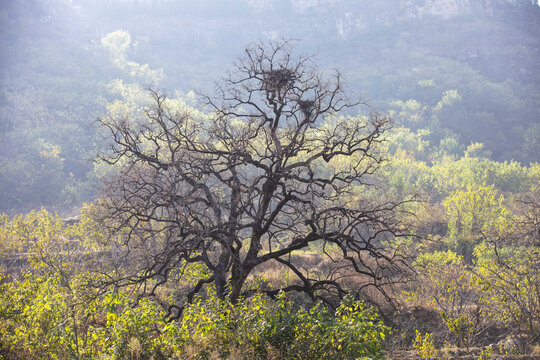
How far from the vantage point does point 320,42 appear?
157 metres

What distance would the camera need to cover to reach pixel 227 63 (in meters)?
134

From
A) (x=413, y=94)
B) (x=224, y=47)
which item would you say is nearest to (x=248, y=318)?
(x=413, y=94)

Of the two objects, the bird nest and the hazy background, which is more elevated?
the hazy background

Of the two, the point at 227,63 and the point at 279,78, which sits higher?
the point at 227,63

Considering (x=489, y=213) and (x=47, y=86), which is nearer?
(x=489, y=213)

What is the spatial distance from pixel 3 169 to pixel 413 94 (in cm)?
9490

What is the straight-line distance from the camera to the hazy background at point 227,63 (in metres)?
71.0

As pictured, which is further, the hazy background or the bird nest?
the hazy background

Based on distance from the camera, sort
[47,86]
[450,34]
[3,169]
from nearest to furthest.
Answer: [3,169], [47,86], [450,34]

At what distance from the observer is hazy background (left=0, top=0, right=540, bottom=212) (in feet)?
233

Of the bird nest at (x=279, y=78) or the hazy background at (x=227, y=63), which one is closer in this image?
the bird nest at (x=279, y=78)

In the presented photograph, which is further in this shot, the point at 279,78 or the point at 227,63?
the point at 227,63

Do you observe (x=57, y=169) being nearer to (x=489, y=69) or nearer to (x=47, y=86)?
(x=47, y=86)

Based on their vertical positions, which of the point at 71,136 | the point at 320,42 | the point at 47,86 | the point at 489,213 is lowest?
the point at 489,213
